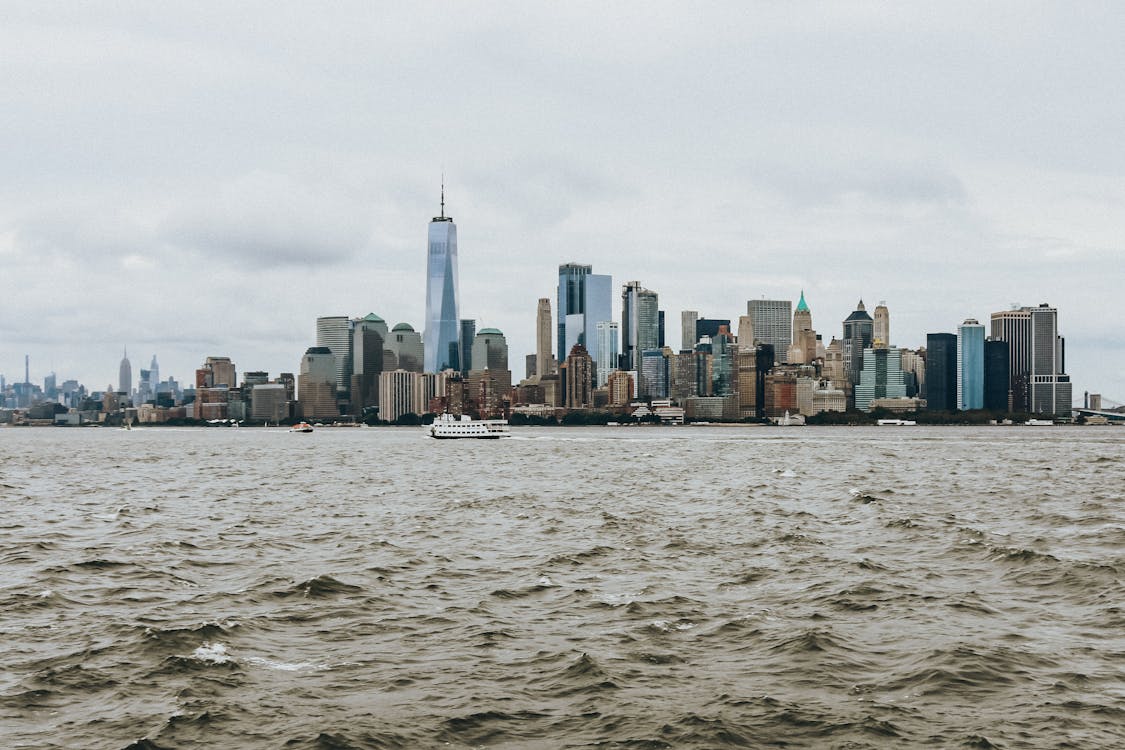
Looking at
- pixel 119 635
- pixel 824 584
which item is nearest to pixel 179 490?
pixel 119 635

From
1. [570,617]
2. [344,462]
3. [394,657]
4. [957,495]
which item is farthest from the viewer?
[344,462]

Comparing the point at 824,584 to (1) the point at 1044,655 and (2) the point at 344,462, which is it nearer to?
(1) the point at 1044,655

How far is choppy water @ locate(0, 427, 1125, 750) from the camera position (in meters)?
21.8

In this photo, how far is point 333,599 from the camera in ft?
119

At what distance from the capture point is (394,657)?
27.8 meters

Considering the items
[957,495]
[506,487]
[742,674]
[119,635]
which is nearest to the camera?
[742,674]

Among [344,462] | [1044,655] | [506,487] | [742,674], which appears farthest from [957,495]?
[344,462]

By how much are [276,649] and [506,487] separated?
6535 centimetres

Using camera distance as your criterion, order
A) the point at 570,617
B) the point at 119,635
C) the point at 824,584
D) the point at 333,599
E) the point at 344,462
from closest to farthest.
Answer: the point at 119,635 → the point at 570,617 → the point at 333,599 → the point at 824,584 → the point at 344,462

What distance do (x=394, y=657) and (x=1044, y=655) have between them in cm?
1881

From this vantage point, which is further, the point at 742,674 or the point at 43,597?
the point at 43,597

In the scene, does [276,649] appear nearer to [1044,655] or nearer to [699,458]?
[1044,655]

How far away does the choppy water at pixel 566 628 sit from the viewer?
21.8m

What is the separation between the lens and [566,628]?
31.5 m
